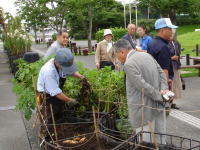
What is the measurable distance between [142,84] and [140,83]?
0.08ft

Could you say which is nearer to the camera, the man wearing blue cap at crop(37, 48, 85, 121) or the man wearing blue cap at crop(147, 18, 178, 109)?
the man wearing blue cap at crop(37, 48, 85, 121)

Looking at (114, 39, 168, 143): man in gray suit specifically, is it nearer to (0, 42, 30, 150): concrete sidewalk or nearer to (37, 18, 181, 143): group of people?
(37, 18, 181, 143): group of people

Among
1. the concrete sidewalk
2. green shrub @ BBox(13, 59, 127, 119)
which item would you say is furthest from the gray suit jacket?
the concrete sidewalk

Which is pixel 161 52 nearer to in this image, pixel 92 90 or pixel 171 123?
pixel 92 90

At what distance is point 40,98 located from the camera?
17.1ft

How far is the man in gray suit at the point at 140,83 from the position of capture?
13.0 ft

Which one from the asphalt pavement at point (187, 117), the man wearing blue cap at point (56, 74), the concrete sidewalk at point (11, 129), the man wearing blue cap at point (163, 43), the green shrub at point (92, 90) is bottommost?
the concrete sidewalk at point (11, 129)

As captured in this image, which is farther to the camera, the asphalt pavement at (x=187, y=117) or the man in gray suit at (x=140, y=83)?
the asphalt pavement at (x=187, y=117)

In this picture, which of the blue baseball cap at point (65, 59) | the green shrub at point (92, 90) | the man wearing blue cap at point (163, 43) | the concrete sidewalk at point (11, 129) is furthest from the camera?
the concrete sidewalk at point (11, 129)

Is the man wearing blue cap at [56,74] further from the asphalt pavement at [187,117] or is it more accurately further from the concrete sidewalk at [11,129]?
the asphalt pavement at [187,117]

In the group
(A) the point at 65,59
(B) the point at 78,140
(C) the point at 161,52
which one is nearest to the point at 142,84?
(A) the point at 65,59

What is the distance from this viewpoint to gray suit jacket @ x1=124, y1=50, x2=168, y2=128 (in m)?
3.96

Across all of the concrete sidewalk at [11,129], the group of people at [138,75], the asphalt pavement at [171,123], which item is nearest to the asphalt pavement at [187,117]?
the asphalt pavement at [171,123]

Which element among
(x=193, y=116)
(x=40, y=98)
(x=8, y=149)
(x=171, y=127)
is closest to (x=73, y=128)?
(x=40, y=98)
